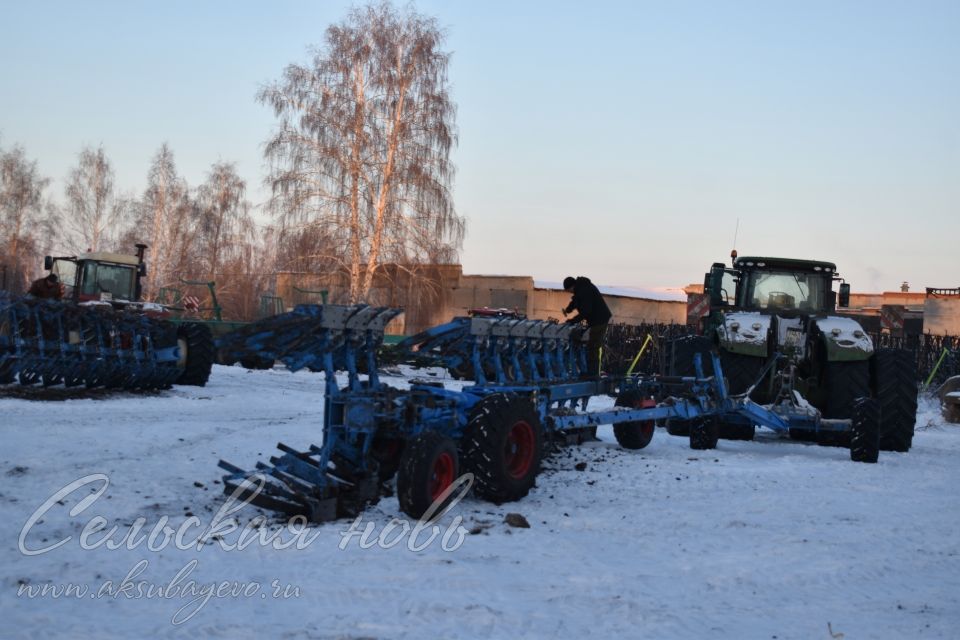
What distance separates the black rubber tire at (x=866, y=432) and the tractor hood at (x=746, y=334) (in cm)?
143

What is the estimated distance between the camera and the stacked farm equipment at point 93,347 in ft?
37.6

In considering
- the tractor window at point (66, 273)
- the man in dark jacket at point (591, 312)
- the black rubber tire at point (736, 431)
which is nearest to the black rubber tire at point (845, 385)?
the black rubber tire at point (736, 431)

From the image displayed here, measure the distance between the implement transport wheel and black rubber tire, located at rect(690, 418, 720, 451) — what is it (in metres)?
4.56

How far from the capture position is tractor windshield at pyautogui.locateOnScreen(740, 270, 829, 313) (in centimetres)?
1133

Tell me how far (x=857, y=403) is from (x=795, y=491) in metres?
2.41

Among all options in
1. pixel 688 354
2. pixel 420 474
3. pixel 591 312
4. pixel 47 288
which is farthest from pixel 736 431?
pixel 47 288

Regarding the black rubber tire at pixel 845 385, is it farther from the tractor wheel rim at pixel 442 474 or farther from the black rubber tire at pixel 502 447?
the tractor wheel rim at pixel 442 474

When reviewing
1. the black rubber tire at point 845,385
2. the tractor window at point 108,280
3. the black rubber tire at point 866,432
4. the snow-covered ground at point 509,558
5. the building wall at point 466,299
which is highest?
the building wall at point 466,299

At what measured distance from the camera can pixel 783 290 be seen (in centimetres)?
1140

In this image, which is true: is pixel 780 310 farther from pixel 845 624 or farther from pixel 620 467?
pixel 845 624

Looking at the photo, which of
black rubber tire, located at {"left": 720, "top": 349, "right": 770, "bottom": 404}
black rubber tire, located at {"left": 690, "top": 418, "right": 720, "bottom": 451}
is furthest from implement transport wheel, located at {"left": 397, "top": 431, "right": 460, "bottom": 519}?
black rubber tire, located at {"left": 720, "top": 349, "right": 770, "bottom": 404}

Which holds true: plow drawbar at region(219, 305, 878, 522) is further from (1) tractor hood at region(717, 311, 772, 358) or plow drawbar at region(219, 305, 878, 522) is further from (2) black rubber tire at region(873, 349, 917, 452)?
(2) black rubber tire at region(873, 349, 917, 452)

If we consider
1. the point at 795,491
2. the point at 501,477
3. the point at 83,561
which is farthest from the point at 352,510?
the point at 795,491

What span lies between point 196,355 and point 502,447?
344 inches
